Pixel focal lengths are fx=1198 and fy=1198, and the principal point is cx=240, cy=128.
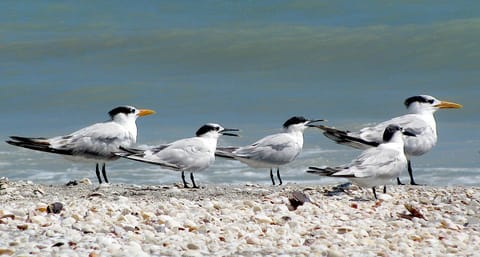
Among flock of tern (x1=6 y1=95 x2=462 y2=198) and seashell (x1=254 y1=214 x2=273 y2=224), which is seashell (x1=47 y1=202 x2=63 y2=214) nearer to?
seashell (x1=254 y1=214 x2=273 y2=224)

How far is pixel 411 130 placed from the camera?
1035 cm

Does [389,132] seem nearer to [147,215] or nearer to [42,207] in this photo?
[147,215]

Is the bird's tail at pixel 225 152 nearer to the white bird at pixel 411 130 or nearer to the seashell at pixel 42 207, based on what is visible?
the white bird at pixel 411 130

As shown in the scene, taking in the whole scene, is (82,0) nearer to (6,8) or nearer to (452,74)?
(6,8)

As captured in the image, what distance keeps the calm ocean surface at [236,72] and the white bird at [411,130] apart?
0.81 m

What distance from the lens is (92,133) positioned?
10.2 meters

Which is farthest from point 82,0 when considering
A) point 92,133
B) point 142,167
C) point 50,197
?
point 50,197

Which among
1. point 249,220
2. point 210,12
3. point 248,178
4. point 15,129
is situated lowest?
point 249,220

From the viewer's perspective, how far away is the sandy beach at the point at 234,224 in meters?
6.25

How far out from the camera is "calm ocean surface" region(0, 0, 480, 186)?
1309 centimetres

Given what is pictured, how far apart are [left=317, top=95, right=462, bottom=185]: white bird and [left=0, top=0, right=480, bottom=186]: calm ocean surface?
0.81 metres

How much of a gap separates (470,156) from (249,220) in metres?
5.68

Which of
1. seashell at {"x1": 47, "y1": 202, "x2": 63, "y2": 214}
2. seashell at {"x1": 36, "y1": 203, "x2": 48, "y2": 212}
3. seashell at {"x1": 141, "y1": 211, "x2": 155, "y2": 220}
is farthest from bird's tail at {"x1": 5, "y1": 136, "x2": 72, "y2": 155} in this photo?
Result: seashell at {"x1": 141, "y1": 211, "x2": 155, "y2": 220}

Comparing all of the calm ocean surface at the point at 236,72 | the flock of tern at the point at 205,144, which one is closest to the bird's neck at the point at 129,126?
the flock of tern at the point at 205,144
